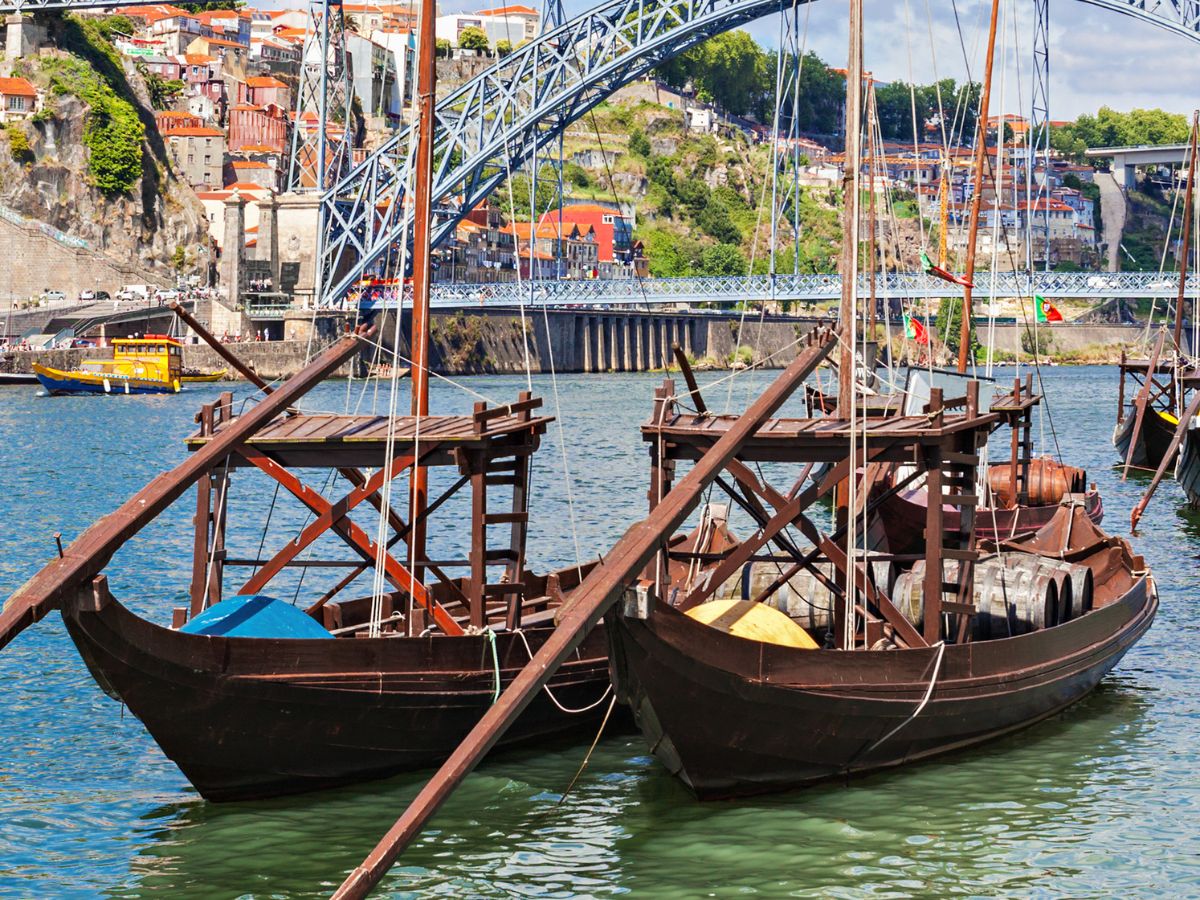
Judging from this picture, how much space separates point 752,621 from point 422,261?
4185mm

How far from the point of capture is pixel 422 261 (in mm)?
14156

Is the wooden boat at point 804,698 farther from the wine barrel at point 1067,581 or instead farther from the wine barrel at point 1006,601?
the wine barrel at point 1067,581

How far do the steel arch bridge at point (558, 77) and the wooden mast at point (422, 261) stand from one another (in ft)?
183

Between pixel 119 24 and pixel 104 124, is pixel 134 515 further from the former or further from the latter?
pixel 119 24

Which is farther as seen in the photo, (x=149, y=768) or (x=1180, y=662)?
(x=1180, y=662)

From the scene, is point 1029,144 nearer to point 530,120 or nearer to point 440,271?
point 530,120

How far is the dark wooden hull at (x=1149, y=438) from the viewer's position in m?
37.1

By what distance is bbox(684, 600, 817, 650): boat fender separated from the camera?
39.1 ft

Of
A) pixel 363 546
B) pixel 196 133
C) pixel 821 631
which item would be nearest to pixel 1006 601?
pixel 821 631

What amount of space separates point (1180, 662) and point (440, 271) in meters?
90.6

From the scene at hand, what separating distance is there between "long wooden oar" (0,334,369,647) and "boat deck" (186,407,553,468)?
0.21 metres

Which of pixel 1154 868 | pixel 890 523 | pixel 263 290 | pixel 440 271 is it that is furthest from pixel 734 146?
pixel 1154 868

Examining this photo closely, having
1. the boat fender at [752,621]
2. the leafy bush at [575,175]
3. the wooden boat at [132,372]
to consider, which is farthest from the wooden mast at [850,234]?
the leafy bush at [575,175]

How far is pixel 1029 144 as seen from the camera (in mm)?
66812
